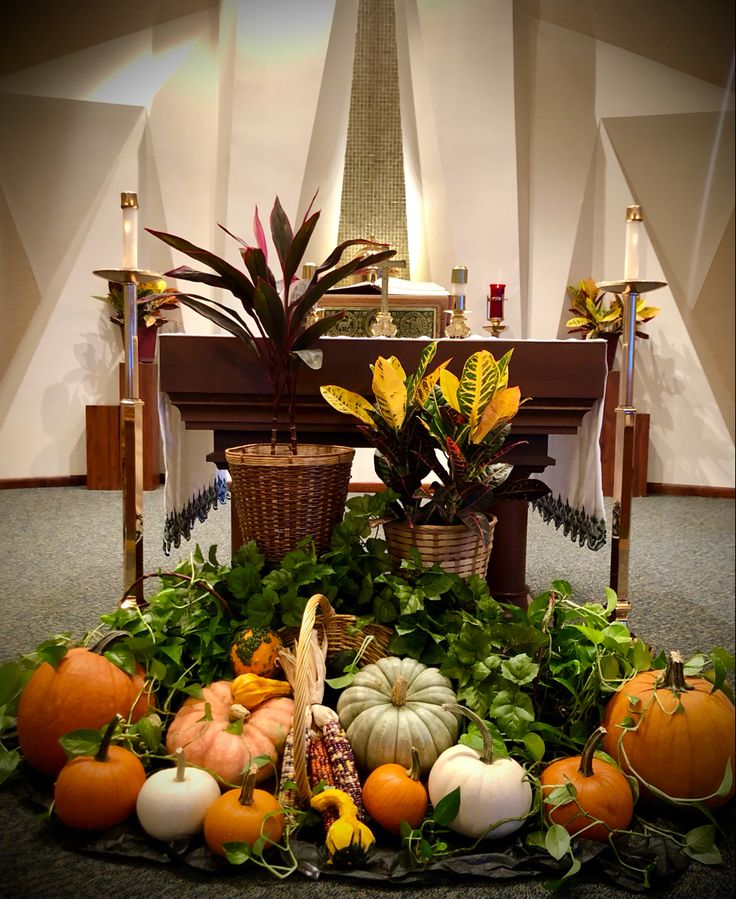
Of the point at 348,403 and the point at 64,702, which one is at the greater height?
the point at 348,403

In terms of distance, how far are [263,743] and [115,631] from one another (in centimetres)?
33

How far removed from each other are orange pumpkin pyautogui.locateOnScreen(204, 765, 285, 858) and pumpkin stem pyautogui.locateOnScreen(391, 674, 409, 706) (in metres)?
0.24

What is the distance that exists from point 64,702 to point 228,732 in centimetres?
26

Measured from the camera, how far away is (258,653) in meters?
1.22

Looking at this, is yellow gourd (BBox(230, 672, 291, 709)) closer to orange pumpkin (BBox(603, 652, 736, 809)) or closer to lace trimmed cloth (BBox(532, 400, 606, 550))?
orange pumpkin (BBox(603, 652, 736, 809))

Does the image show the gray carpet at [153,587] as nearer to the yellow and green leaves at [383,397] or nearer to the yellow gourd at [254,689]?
the yellow gourd at [254,689]

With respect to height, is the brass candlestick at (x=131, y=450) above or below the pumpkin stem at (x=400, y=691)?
above

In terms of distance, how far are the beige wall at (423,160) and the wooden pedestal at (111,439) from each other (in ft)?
0.14

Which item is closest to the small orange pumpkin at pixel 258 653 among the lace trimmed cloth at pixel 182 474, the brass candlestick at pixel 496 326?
the lace trimmed cloth at pixel 182 474

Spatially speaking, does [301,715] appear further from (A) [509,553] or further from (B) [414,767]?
(A) [509,553]

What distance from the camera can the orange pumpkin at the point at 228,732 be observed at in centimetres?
103

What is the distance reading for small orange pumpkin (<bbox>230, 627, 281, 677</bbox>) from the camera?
3.98ft

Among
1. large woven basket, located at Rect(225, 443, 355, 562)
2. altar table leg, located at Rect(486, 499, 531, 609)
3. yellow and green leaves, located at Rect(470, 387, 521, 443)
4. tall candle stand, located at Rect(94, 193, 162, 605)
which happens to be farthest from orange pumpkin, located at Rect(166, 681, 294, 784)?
altar table leg, located at Rect(486, 499, 531, 609)

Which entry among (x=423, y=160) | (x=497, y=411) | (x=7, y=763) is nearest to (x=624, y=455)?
(x=497, y=411)
